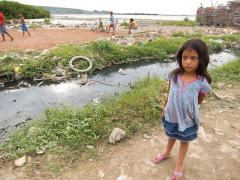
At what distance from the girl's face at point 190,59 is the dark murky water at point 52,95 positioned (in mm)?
3401

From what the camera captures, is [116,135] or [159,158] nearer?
[159,158]

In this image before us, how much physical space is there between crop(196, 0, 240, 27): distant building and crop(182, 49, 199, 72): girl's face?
2319cm

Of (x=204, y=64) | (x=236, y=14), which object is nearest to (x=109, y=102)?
(x=204, y=64)

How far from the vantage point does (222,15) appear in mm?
24891

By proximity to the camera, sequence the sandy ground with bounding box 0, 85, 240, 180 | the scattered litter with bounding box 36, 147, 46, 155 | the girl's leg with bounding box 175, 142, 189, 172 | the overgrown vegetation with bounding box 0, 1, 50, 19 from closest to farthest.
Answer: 1. the girl's leg with bounding box 175, 142, 189, 172
2. the sandy ground with bounding box 0, 85, 240, 180
3. the scattered litter with bounding box 36, 147, 46, 155
4. the overgrown vegetation with bounding box 0, 1, 50, 19

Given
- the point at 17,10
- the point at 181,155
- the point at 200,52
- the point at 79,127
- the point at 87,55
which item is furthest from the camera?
the point at 17,10

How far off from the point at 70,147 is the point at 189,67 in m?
1.93

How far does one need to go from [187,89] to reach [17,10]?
1161 inches

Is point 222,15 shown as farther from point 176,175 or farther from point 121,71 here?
point 176,175

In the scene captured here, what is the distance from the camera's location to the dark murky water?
5.66m

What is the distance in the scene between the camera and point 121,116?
429 cm

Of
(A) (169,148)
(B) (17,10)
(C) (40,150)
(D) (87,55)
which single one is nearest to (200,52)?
(A) (169,148)

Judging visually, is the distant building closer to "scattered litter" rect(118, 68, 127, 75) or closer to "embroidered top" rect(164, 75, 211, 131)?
"scattered litter" rect(118, 68, 127, 75)

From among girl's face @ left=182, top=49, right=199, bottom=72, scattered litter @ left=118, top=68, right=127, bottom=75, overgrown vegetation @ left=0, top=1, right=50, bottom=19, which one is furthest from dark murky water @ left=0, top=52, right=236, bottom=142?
overgrown vegetation @ left=0, top=1, right=50, bottom=19
